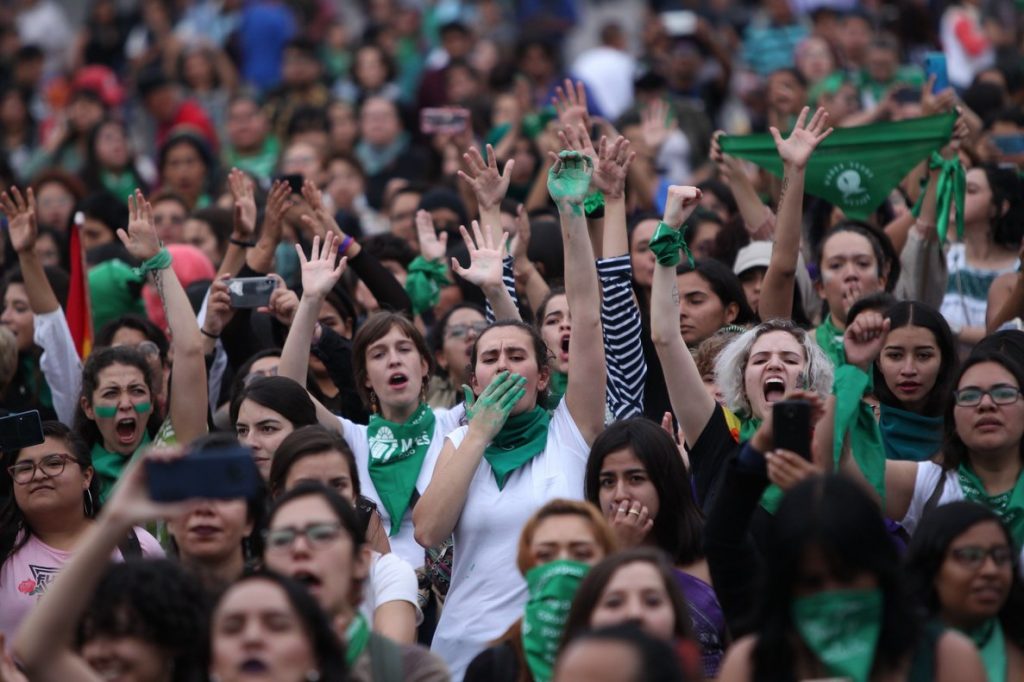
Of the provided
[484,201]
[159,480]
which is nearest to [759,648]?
[159,480]

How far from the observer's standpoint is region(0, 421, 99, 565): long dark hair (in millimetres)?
6371

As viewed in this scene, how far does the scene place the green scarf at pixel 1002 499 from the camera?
233 inches

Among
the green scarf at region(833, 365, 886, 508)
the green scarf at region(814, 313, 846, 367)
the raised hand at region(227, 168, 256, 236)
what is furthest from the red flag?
the green scarf at region(833, 365, 886, 508)

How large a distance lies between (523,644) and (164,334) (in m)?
3.60

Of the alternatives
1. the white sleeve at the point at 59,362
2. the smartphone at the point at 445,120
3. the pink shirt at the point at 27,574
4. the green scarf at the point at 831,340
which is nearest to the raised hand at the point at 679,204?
the green scarf at the point at 831,340

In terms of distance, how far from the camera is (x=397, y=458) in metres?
6.77

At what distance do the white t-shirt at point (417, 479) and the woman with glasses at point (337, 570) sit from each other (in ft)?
4.97

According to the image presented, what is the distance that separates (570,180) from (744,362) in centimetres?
95

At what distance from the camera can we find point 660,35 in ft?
49.4

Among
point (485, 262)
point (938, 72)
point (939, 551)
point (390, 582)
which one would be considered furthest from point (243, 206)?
point (939, 551)

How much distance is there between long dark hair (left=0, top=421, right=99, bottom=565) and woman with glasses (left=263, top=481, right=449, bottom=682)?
1.70 meters

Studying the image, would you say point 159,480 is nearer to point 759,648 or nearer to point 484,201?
point 759,648

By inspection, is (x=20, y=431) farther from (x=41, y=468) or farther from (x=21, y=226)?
(x=21, y=226)

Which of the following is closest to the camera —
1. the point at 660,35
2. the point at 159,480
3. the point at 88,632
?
the point at 159,480
